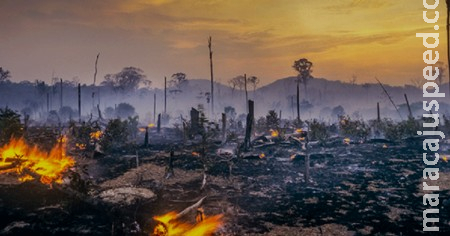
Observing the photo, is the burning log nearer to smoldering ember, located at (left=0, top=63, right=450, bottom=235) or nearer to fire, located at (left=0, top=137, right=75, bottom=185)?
smoldering ember, located at (left=0, top=63, right=450, bottom=235)

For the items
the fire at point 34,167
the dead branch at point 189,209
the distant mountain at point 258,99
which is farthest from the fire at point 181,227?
the distant mountain at point 258,99

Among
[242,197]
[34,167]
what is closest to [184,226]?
[242,197]

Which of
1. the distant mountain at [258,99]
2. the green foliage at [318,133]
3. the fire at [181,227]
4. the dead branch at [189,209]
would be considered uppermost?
the distant mountain at [258,99]

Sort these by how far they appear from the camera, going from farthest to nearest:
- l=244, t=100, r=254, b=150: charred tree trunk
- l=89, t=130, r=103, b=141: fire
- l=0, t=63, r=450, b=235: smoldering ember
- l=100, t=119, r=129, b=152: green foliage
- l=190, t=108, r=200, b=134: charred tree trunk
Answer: l=190, t=108, r=200, b=134: charred tree trunk
l=89, t=130, r=103, b=141: fire
l=244, t=100, r=254, b=150: charred tree trunk
l=100, t=119, r=129, b=152: green foliage
l=0, t=63, r=450, b=235: smoldering ember

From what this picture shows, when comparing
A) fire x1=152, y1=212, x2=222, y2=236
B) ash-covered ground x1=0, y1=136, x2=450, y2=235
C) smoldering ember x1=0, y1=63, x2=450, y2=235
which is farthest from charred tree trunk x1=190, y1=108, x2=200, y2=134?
Answer: fire x1=152, y1=212, x2=222, y2=236

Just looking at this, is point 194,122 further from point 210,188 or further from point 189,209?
point 189,209

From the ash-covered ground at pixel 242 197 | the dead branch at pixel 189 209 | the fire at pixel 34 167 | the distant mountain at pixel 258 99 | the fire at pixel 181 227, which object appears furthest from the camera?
the distant mountain at pixel 258 99


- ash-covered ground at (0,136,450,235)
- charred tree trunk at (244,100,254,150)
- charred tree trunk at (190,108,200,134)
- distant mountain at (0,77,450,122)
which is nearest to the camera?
ash-covered ground at (0,136,450,235)

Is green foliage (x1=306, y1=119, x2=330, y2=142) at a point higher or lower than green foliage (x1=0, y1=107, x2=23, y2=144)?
lower

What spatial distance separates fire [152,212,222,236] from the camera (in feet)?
25.6

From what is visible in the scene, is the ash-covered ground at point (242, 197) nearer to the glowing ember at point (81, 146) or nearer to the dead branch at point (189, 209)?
the dead branch at point (189, 209)

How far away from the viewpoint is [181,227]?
28.0 ft

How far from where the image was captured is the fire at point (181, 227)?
7.80 m

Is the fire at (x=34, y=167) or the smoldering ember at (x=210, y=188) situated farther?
the fire at (x=34, y=167)
